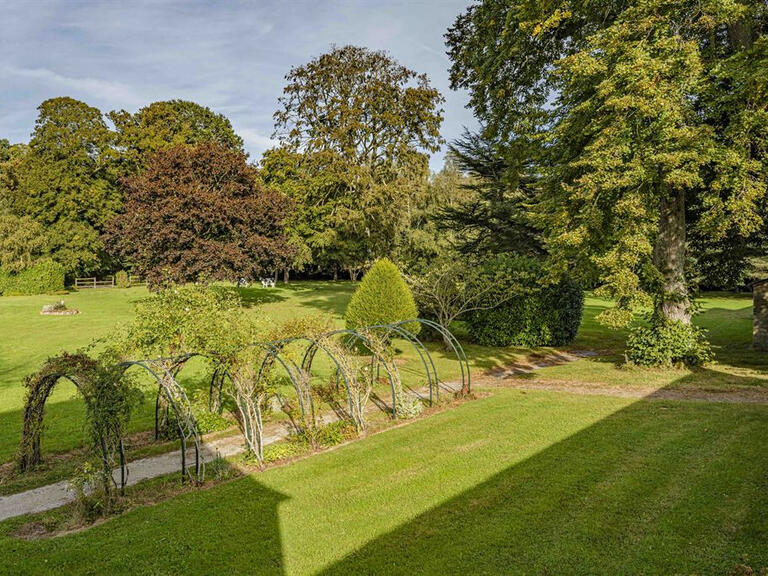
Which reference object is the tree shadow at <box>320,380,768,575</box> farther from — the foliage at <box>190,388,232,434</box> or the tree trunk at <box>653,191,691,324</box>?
the foliage at <box>190,388,232,434</box>

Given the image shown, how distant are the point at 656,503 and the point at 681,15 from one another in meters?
12.1

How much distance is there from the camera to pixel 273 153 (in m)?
35.9

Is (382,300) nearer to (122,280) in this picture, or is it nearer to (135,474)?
(135,474)

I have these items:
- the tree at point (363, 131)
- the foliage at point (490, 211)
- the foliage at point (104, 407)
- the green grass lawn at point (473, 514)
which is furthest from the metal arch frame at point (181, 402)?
the tree at point (363, 131)

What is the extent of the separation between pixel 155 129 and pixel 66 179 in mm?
8306

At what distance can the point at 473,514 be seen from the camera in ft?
18.4

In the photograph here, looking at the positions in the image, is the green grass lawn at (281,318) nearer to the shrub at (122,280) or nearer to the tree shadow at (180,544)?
the tree shadow at (180,544)

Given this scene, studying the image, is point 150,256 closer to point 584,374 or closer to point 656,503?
point 584,374

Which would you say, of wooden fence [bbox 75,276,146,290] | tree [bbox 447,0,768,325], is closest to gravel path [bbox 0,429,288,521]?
tree [bbox 447,0,768,325]

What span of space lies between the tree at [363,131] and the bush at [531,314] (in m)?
11.2

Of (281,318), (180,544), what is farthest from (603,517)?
(281,318)

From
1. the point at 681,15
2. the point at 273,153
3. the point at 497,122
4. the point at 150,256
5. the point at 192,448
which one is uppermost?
the point at 273,153

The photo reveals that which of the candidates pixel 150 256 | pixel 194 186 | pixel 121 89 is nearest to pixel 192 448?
pixel 121 89

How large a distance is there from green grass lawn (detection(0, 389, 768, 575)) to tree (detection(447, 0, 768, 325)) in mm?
4607
